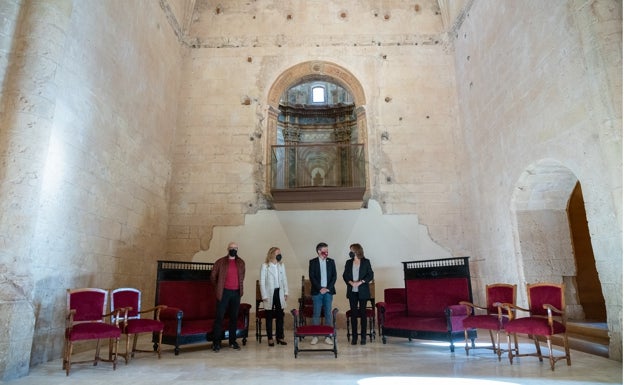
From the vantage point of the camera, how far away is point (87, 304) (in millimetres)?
4629

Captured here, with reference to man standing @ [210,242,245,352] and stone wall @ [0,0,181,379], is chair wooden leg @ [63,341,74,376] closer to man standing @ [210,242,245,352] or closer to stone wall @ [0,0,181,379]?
stone wall @ [0,0,181,379]

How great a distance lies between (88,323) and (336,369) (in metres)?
2.79

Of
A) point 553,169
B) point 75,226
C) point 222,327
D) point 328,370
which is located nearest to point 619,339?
point 553,169

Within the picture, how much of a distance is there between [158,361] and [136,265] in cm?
287

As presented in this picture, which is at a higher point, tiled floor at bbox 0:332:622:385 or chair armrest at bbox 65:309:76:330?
chair armrest at bbox 65:309:76:330

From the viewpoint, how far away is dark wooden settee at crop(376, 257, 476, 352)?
16.9ft

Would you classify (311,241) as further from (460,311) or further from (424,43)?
(424,43)

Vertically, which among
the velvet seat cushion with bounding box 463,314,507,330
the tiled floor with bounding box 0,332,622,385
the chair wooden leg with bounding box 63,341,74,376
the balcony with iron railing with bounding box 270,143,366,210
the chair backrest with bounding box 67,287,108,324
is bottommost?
the tiled floor with bounding box 0,332,622,385

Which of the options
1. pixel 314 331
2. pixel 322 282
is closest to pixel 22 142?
pixel 314 331

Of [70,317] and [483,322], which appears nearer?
[70,317]

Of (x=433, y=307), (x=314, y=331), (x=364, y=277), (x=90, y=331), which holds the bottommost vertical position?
(x=314, y=331)

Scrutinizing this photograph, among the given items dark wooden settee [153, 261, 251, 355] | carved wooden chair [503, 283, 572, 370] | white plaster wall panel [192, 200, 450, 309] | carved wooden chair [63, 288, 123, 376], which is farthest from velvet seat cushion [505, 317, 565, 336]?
carved wooden chair [63, 288, 123, 376]

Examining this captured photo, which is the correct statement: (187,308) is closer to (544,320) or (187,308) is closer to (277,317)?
(277,317)

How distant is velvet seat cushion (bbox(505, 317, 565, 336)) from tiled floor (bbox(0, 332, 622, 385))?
344 millimetres
